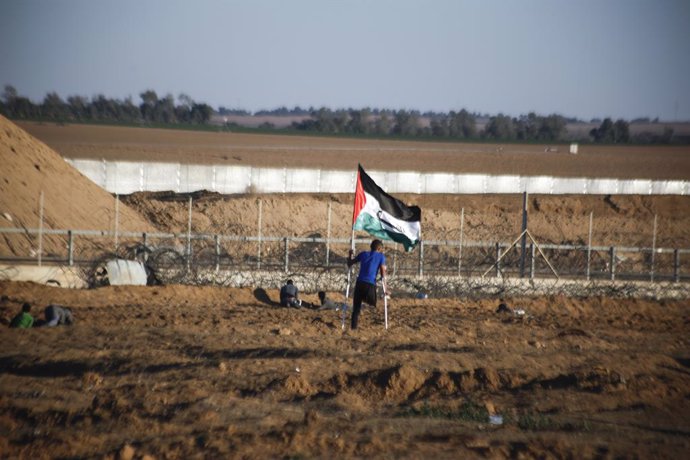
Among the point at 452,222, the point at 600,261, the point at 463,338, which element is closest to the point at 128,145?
the point at 452,222

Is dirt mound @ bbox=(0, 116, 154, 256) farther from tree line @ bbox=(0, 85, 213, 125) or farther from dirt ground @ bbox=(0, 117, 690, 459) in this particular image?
tree line @ bbox=(0, 85, 213, 125)

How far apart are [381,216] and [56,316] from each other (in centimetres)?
696

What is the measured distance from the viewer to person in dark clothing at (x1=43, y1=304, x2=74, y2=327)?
1622cm

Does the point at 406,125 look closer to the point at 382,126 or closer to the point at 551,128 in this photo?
the point at 382,126

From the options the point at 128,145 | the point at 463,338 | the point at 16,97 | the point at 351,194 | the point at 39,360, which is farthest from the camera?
the point at 16,97

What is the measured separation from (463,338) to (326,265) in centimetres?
847

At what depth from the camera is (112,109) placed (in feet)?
374

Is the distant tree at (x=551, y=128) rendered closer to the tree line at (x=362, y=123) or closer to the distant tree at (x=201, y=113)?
the tree line at (x=362, y=123)

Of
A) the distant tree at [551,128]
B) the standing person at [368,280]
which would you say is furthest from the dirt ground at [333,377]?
the distant tree at [551,128]

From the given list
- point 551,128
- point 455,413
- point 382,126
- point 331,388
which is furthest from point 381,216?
point 382,126

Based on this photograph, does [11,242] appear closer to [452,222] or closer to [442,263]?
[442,263]

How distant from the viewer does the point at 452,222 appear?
41125 mm

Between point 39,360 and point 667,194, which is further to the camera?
point 667,194

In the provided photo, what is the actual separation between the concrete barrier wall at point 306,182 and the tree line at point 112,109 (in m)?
55.1
